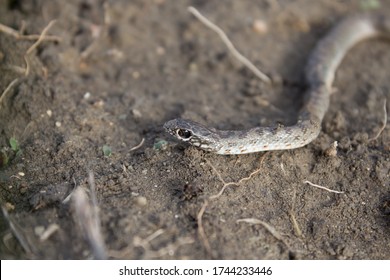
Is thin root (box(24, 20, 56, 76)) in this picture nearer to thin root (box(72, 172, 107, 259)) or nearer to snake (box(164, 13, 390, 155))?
snake (box(164, 13, 390, 155))

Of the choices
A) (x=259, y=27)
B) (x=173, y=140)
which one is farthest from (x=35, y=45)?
(x=259, y=27)

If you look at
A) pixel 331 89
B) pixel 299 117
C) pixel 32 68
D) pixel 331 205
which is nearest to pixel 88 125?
pixel 32 68

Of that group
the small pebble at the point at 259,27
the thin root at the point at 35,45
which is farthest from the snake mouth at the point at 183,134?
the small pebble at the point at 259,27

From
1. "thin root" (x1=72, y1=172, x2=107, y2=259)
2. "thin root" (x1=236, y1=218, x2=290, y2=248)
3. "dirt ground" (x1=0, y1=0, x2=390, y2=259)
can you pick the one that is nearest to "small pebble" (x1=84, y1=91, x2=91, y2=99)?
"dirt ground" (x1=0, y1=0, x2=390, y2=259)

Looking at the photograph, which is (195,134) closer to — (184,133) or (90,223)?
(184,133)

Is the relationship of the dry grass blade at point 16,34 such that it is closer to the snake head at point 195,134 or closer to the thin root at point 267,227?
the snake head at point 195,134

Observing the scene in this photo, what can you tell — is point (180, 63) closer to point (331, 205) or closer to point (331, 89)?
point (331, 89)

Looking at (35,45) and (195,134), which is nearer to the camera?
(195,134)
